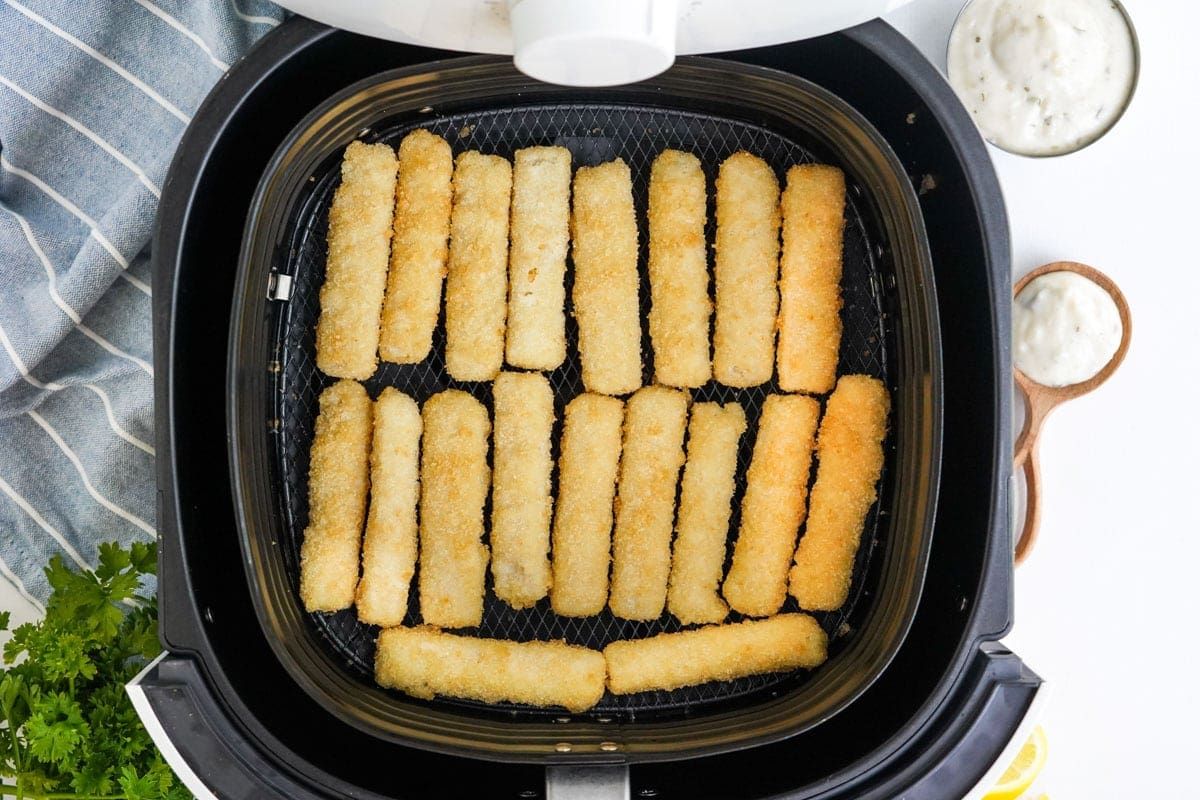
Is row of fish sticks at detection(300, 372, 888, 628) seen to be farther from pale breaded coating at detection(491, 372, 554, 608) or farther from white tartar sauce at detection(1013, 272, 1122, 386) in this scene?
white tartar sauce at detection(1013, 272, 1122, 386)

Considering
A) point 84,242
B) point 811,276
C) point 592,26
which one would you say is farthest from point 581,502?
point 84,242

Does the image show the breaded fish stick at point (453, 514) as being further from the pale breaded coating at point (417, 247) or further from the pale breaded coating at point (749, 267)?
the pale breaded coating at point (749, 267)

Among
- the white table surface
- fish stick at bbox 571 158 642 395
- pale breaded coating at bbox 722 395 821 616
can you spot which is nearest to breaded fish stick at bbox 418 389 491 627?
fish stick at bbox 571 158 642 395

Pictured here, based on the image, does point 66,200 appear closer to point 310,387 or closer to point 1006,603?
point 310,387

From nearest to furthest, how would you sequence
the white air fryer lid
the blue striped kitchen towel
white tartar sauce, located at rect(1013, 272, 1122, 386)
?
the white air fryer lid → the blue striped kitchen towel → white tartar sauce, located at rect(1013, 272, 1122, 386)

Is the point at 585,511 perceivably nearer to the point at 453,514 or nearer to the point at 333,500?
the point at 453,514

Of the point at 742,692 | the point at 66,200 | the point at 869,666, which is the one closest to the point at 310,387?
the point at 66,200
